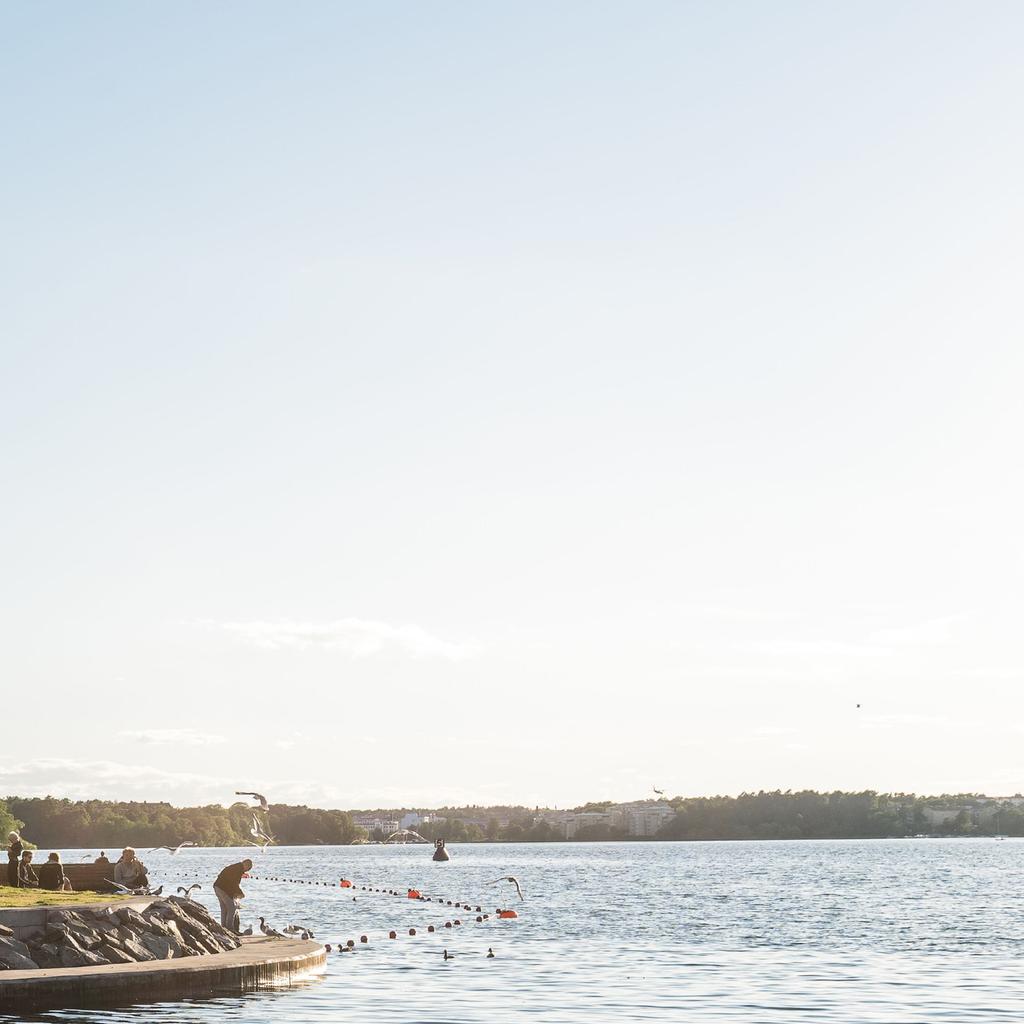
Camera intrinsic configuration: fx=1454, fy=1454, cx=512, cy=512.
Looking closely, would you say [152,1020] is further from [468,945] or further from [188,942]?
[468,945]

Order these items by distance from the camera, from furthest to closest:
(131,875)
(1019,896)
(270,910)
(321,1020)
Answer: (1019,896) → (270,910) → (131,875) → (321,1020)

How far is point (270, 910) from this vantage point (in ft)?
248

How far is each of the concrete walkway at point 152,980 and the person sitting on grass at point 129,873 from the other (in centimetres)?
1558

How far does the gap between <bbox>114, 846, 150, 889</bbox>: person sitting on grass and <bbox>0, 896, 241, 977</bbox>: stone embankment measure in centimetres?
1504

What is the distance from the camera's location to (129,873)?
5147 centimetres

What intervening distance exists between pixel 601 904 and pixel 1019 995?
47.9 metres

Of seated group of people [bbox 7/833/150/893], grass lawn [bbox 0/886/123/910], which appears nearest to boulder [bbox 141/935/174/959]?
grass lawn [bbox 0/886/123/910]

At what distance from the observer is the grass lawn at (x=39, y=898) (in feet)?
115

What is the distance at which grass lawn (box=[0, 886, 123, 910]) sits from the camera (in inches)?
1385

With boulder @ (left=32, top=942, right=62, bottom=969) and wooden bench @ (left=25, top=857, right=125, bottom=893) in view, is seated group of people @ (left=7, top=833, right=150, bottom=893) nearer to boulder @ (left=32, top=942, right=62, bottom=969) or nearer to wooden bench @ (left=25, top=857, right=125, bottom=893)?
wooden bench @ (left=25, top=857, right=125, bottom=893)

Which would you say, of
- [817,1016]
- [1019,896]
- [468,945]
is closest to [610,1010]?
[817,1016]

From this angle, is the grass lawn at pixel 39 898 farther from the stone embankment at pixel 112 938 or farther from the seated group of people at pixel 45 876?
the stone embankment at pixel 112 938

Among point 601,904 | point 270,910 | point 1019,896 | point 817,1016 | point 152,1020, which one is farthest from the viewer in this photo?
point 1019,896

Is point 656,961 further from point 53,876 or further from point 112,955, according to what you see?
point 112,955
